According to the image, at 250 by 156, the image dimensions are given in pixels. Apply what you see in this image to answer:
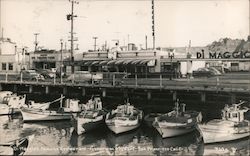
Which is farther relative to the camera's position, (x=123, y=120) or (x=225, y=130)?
(x=123, y=120)

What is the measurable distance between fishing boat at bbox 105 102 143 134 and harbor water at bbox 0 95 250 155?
1.19 ft

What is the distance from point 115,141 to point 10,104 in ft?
34.4

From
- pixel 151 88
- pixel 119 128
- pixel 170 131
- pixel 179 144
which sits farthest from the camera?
pixel 151 88

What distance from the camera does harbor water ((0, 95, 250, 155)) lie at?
14.1 metres

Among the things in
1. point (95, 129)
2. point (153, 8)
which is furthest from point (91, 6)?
point (95, 129)

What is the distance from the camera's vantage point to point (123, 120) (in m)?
17.0

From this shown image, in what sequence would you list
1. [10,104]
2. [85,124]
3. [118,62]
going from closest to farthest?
[85,124] < [10,104] < [118,62]

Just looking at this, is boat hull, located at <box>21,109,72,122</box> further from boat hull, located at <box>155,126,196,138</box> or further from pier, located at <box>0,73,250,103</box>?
boat hull, located at <box>155,126,196,138</box>

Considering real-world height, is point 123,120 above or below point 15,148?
above

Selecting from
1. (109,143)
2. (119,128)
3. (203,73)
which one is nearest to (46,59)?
(203,73)

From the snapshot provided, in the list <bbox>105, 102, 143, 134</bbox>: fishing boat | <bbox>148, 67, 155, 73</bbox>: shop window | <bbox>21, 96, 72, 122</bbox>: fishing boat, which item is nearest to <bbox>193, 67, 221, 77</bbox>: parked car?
<bbox>148, 67, 155, 73</bbox>: shop window

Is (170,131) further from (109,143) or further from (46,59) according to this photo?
(46,59)

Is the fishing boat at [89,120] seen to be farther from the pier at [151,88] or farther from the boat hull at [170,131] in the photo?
the boat hull at [170,131]

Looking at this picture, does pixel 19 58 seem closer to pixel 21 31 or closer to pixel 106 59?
pixel 106 59
